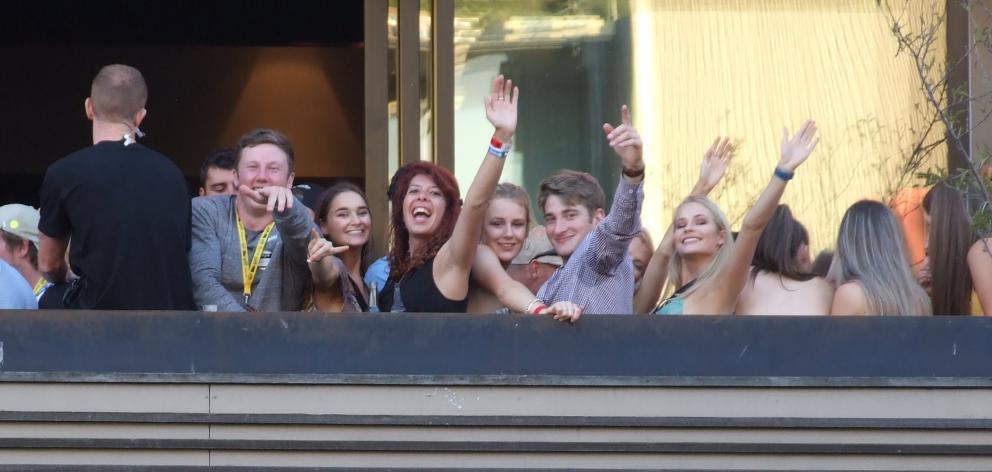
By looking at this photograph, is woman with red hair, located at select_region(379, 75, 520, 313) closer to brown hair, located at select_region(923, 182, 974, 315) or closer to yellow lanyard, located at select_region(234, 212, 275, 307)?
yellow lanyard, located at select_region(234, 212, 275, 307)

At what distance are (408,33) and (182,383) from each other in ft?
10.3

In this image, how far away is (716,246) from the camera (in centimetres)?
564

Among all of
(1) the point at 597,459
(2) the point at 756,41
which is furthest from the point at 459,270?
(2) the point at 756,41

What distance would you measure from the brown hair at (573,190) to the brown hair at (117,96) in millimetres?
1414

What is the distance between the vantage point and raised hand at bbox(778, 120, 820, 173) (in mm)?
5273

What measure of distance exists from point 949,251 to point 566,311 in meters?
1.48

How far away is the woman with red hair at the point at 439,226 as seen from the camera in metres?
5.19

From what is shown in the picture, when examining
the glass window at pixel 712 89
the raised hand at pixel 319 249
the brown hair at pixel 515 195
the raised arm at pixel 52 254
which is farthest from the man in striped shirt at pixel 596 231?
the glass window at pixel 712 89

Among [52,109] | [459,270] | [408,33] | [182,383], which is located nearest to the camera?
[182,383]

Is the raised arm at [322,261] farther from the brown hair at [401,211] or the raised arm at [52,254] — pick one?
the raised arm at [52,254]

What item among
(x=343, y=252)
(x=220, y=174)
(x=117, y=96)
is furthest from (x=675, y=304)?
(x=220, y=174)

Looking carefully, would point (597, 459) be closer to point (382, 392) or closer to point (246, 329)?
point (382, 392)

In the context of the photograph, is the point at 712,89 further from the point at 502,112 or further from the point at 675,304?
the point at 502,112

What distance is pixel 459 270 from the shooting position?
5359mm
